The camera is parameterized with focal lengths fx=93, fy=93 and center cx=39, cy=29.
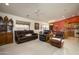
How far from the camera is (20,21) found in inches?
105

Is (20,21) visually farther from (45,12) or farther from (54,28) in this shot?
(54,28)

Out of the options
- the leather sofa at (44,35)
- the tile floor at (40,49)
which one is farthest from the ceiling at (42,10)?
the tile floor at (40,49)

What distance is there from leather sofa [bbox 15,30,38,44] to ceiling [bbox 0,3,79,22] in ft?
1.48

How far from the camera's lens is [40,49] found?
269 centimetres

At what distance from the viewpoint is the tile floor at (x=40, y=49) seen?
2.58 m

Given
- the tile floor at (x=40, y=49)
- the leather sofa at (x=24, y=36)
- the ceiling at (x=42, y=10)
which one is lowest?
the tile floor at (x=40, y=49)

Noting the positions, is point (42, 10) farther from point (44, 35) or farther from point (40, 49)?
point (40, 49)

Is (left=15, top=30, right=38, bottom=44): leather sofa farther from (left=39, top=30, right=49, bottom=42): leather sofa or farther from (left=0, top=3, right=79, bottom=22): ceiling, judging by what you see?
(left=0, top=3, right=79, bottom=22): ceiling

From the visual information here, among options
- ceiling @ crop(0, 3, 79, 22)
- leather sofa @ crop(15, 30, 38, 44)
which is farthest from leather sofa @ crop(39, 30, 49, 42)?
ceiling @ crop(0, 3, 79, 22)

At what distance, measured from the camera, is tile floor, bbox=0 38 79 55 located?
8.47ft

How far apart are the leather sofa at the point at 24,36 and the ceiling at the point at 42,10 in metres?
0.45

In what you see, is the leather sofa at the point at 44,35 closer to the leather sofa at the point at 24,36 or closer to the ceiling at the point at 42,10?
the leather sofa at the point at 24,36

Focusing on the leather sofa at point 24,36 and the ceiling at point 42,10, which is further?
the leather sofa at point 24,36
